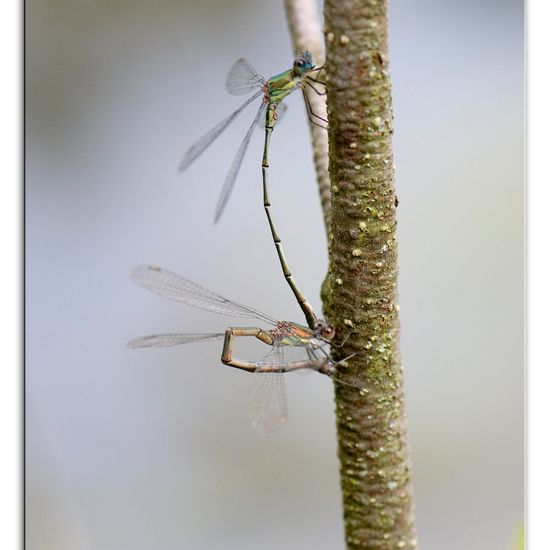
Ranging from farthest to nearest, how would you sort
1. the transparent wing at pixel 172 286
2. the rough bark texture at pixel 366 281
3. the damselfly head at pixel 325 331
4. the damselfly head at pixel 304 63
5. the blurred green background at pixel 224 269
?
1. the blurred green background at pixel 224 269
2. the transparent wing at pixel 172 286
3. the damselfly head at pixel 304 63
4. the damselfly head at pixel 325 331
5. the rough bark texture at pixel 366 281

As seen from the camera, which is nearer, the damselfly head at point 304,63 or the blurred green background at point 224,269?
the damselfly head at point 304,63

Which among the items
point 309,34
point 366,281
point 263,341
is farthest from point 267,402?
point 309,34

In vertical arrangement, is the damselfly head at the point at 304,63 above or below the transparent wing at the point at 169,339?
above

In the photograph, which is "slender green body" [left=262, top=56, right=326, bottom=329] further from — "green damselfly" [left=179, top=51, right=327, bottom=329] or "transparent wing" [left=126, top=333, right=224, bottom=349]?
"transparent wing" [left=126, top=333, right=224, bottom=349]

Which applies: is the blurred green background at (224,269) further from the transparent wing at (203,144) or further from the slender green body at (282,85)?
the slender green body at (282,85)

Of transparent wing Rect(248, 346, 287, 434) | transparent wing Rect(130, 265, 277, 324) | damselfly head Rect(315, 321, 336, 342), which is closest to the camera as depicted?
damselfly head Rect(315, 321, 336, 342)

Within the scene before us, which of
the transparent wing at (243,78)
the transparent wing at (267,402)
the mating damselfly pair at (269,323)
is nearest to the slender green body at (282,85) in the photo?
the mating damselfly pair at (269,323)

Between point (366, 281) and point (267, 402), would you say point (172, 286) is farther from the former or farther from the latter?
point (366, 281)

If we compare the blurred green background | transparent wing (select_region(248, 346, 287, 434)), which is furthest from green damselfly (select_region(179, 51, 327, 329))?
the blurred green background
